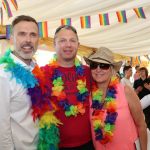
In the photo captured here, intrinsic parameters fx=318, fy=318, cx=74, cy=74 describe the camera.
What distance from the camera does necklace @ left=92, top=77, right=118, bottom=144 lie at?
203cm

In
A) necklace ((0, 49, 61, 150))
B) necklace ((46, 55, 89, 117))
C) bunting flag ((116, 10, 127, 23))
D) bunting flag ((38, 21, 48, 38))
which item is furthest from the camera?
bunting flag ((116, 10, 127, 23))

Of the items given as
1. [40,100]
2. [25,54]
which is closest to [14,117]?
[40,100]

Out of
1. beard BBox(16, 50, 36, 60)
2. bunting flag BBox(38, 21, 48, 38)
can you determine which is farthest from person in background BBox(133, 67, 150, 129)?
beard BBox(16, 50, 36, 60)

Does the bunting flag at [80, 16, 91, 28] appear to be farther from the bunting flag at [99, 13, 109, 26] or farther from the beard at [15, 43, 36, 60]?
the beard at [15, 43, 36, 60]

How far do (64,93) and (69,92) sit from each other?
42mm

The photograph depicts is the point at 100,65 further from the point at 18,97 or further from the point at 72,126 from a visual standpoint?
the point at 18,97

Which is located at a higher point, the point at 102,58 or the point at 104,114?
the point at 102,58

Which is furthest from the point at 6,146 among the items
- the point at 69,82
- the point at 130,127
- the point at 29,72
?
the point at 130,127

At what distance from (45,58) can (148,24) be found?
6.01ft

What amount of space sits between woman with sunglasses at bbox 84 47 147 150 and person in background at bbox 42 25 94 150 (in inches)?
2.7

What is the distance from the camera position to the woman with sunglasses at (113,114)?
6.66 feet

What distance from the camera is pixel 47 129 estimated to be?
1933 mm

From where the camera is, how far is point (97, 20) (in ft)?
13.8

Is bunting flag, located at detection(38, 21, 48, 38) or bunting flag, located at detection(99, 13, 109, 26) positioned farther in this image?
bunting flag, located at detection(99, 13, 109, 26)
